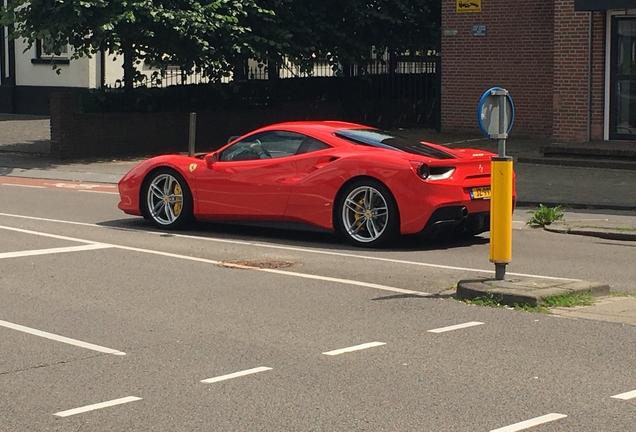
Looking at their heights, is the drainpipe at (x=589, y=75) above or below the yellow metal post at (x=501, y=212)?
above

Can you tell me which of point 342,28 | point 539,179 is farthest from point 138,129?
point 539,179

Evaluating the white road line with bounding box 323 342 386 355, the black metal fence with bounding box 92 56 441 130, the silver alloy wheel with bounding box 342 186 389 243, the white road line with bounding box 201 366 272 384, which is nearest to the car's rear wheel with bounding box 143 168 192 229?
the silver alloy wheel with bounding box 342 186 389 243

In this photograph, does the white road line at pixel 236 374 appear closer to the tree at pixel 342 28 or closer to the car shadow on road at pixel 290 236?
the car shadow on road at pixel 290 236

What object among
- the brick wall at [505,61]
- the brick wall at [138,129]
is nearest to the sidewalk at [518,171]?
the brick wall at [505,61]

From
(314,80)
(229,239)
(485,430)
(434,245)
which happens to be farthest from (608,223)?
(314,80)

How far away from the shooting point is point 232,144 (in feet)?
45.0

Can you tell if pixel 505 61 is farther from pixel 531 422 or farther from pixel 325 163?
pixel 531 422

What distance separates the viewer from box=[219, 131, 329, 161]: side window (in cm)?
1318

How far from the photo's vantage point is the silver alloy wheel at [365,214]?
1240 cm

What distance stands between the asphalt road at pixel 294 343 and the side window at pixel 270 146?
1102 mm

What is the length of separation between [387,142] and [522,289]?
4104 mm

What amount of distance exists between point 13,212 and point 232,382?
10067 millimetres

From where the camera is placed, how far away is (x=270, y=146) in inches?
529

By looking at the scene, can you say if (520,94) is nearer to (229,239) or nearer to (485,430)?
(229,239)
